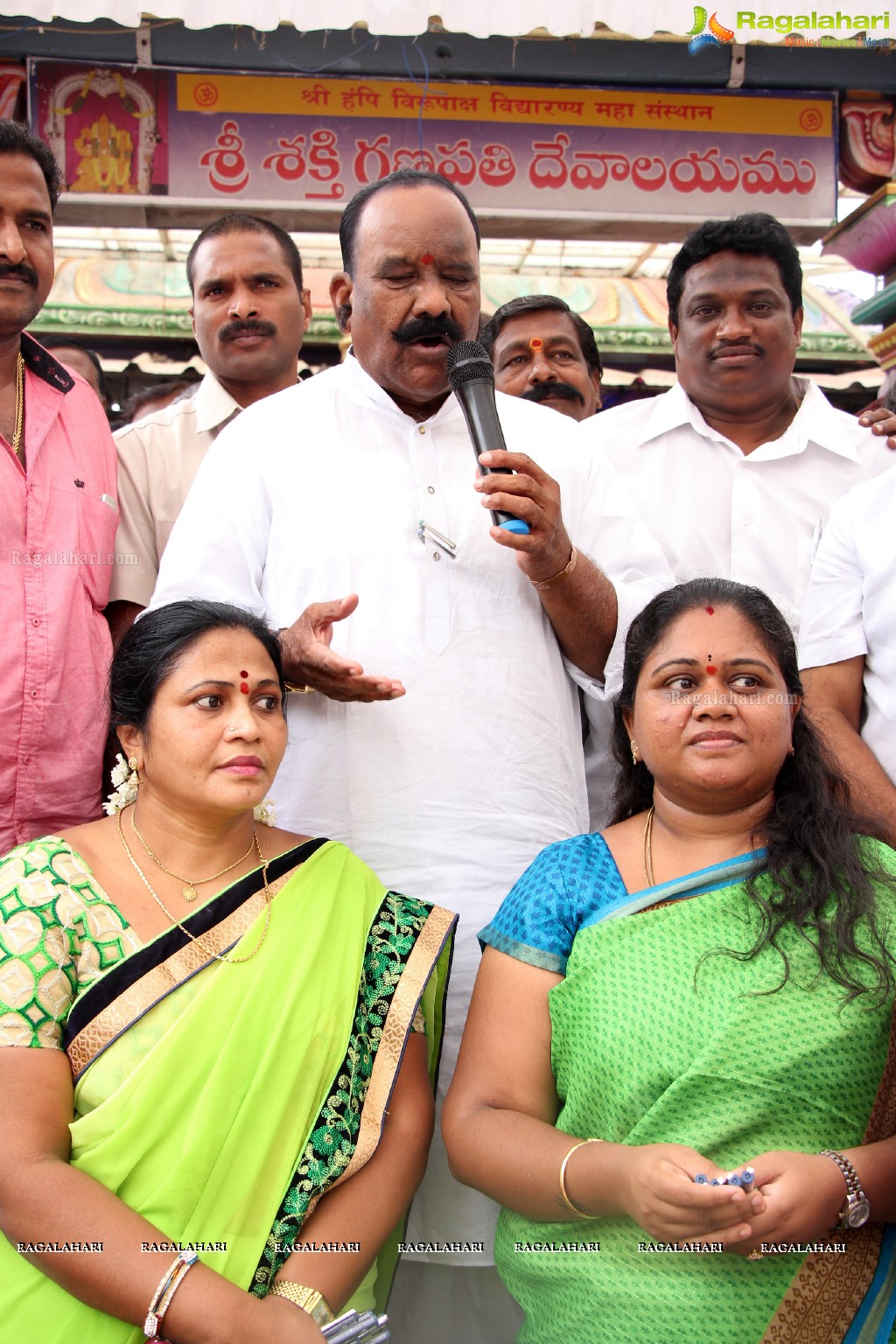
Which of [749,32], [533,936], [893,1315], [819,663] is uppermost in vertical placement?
[749,32]

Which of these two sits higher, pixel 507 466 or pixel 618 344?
pixel 618 344

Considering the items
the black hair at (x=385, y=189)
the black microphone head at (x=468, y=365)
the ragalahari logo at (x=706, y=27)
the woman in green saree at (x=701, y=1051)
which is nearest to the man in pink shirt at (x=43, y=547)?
the black hair at (x=385, y=189)

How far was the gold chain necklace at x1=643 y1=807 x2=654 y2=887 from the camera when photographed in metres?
2.32

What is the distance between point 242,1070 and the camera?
6.99 ft

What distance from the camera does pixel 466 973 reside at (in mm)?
2533

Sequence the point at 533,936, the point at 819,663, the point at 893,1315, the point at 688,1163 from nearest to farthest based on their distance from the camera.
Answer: the point at 688,1163
the point at 893,1315
the point at 533,936
the point at 819,663

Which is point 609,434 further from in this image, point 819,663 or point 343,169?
point 343,169

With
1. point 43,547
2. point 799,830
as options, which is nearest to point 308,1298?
point 799,830

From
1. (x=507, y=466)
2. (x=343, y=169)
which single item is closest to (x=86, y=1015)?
(x=507, y=466)

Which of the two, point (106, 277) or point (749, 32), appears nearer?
point (749, 32)

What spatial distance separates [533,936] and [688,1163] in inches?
19.7

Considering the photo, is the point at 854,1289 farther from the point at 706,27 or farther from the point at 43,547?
the point at 706,27

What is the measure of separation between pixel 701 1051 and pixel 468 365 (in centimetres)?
134

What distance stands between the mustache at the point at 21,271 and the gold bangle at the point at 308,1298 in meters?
2.07
